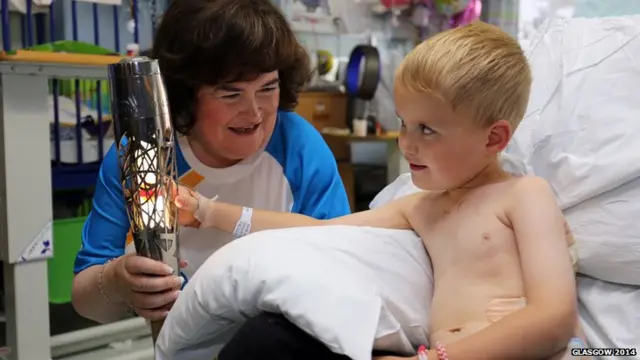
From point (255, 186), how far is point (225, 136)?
140mm

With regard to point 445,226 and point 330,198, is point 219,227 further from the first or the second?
point 445,226

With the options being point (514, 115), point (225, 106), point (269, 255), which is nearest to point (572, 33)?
point (514, 115)

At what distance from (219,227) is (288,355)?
0.41 metres

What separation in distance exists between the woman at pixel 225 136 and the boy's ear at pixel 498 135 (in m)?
0.37

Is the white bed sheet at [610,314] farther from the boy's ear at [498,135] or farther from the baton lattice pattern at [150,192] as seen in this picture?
the baton lattice pattern at [150,192]

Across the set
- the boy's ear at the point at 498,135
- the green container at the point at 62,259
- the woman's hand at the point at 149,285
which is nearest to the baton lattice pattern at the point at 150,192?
the woman's hand at the point at 149,285

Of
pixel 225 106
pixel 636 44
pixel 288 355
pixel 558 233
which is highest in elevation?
pixel 636 44

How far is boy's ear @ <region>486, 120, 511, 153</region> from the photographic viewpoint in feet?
2.90

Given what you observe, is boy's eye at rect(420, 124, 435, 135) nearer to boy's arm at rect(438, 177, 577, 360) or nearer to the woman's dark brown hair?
boy's arm at rect(438, 177, 577, 360)

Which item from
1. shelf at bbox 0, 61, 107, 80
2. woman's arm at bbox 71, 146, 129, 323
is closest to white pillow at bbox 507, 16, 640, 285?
woman's arm at bbox 71, 146, 129, 323

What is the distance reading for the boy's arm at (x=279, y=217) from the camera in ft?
3.38

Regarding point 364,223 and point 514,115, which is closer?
point 514,115

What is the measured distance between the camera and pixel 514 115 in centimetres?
90

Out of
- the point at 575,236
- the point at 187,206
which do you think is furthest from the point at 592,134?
the point at 187,206
